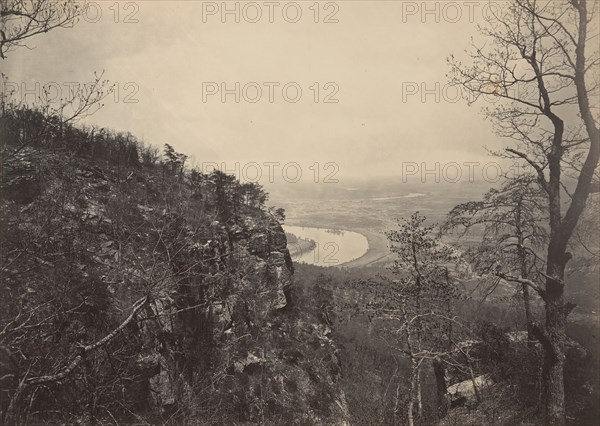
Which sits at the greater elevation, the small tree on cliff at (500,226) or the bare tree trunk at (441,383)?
the small tree on cliff at (500,226)

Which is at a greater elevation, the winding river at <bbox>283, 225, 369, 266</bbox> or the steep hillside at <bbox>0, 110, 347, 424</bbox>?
the steep hillside at <bbox>0, 110, 347, 424</bbox>

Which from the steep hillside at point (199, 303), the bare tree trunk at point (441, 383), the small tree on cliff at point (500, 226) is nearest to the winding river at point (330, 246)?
the steep hillside at point (199, 303)

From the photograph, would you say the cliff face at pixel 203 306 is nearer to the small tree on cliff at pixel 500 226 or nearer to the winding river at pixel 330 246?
the small tree on cliff at pixel 500 226

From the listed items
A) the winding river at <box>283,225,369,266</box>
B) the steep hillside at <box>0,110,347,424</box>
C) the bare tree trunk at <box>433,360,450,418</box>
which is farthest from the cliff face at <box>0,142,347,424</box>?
the winding river at <box>283,225,369,266</box>

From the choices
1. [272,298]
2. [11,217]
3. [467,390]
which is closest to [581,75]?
[467,390]

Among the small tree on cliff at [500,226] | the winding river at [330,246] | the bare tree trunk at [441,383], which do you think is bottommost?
the winding river at [330,246]

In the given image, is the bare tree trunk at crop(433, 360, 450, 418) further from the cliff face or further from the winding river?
the winding river

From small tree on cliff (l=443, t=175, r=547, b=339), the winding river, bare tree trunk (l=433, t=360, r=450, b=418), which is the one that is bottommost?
the winding river

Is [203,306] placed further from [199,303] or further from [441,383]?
[441,383]

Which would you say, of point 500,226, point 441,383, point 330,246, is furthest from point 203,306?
point 330,246
